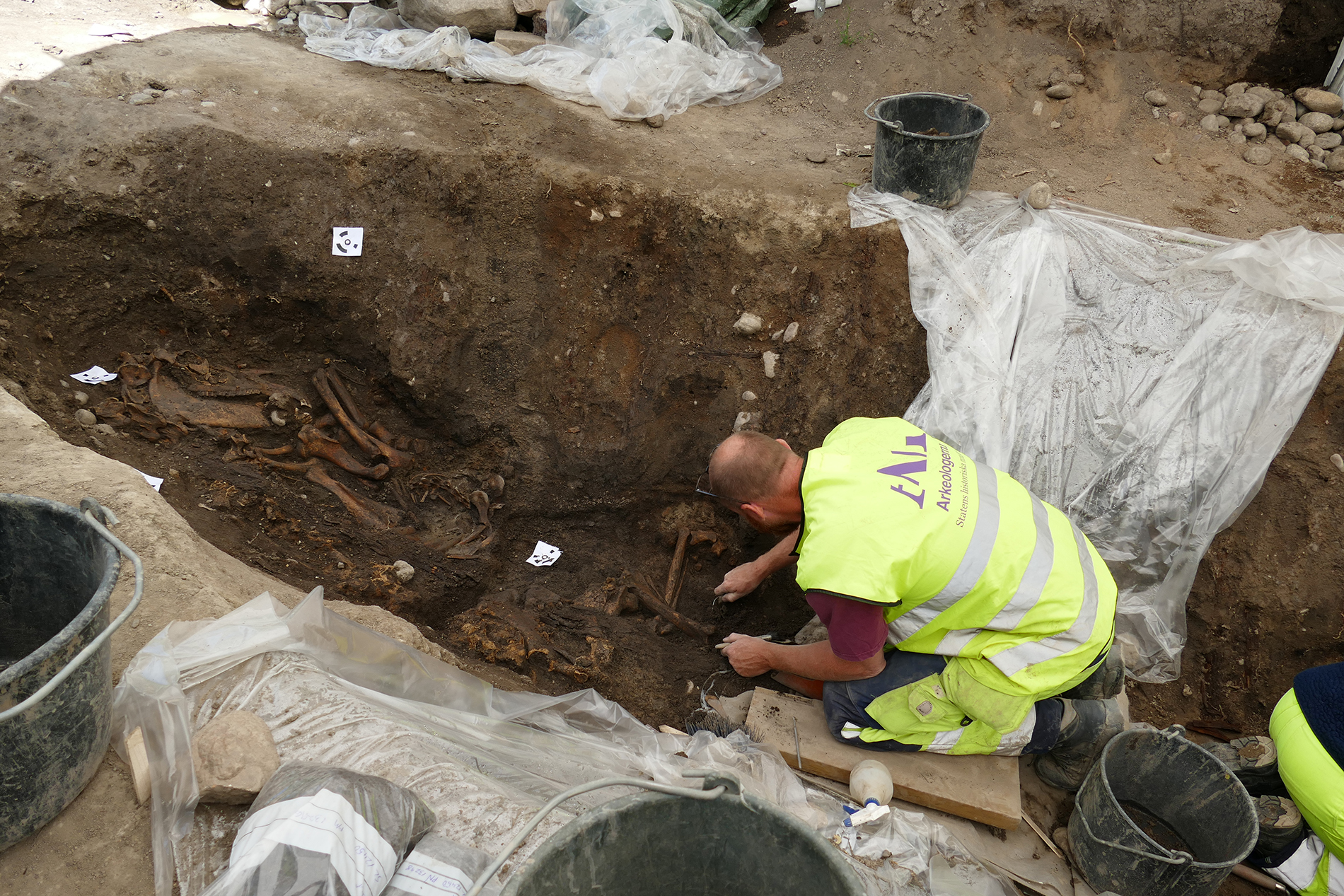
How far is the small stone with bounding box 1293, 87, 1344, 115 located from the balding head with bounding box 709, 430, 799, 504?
4.90 metres

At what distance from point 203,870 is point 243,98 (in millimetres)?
4752

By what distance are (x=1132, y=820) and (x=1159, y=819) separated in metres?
0.39

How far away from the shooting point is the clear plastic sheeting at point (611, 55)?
18.2ft

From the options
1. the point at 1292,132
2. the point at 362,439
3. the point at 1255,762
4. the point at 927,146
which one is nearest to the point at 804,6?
the point at 927,146

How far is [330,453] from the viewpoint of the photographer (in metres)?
4.73

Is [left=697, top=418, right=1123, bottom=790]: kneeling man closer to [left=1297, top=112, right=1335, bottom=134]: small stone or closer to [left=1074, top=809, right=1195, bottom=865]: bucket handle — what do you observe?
[left=1074, top=809, right=1195, bottom=865]: bucket handle

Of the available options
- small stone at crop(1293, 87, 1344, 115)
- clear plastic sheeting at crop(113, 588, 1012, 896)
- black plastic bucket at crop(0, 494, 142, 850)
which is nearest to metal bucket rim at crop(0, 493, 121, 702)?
black plastic bucket at crop(0, 494, 142, 850)

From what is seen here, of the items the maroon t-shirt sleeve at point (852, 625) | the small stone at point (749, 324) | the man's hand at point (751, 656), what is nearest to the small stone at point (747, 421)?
the small stone at point (749, 324)

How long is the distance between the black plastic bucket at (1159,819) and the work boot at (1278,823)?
0.39 feet

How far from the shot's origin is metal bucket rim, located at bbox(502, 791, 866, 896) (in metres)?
1.66

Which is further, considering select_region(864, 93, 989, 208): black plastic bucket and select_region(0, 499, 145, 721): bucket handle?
select_region(864, 93, 989, 208): black plastic bucket

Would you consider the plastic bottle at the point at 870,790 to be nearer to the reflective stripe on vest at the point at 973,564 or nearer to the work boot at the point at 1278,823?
the reflective stripe on vest at the point at 973,564

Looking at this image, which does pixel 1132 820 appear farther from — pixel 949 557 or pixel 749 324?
pixel 749 324

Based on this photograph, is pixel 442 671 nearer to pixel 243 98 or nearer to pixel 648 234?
pixel 648 234
